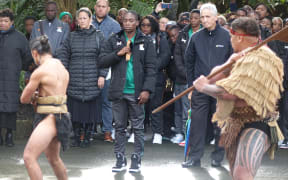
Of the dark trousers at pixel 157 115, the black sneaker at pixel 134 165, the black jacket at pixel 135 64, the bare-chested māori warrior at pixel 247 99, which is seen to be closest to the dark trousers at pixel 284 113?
the dark trousers at pixel 157 115

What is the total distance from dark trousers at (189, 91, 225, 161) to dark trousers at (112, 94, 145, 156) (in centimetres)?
80

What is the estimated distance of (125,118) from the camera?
344 inches

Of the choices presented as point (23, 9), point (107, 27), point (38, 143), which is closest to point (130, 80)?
point (38, 143)

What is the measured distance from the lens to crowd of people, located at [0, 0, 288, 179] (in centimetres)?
869

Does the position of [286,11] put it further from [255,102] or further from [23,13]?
[255,102]

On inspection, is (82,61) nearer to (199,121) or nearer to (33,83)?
(199,121)

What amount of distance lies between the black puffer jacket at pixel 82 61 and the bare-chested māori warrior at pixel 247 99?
A: 4.66 meters

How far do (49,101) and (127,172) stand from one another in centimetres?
227

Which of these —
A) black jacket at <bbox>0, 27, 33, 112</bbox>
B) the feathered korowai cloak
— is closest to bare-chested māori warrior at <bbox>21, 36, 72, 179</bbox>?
the feathered korowai cloak

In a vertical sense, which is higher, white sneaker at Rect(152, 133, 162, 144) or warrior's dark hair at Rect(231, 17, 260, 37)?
warrior's dark hair at Rect(231, 17, 260, 37)

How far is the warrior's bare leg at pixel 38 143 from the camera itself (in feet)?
21.0

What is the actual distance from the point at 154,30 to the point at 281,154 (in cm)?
293

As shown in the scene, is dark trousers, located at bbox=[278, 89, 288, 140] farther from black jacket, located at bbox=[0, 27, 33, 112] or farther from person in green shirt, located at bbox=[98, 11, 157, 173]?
black jacket, located at bbox=[0, 27, 33, 112]

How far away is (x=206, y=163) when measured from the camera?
9.44m
